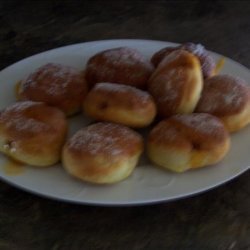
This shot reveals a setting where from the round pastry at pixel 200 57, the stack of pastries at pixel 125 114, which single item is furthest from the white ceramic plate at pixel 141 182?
the round pastry at pixel 200 57

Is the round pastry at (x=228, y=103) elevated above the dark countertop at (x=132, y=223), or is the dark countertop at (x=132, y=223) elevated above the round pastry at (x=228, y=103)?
the round pastry at (x=228, y=103)

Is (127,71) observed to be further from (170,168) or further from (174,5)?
(174,5)

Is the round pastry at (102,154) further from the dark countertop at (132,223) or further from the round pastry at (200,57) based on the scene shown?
the round pastry at (200,57)

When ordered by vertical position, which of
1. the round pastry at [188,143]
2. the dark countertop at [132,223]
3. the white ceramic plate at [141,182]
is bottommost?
the dark countertop at [132,223]

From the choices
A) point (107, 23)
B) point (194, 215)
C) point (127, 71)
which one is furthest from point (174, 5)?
point (194, 215)

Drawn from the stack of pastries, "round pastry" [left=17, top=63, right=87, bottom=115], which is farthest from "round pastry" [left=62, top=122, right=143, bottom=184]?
"round pastry" [left=17, top=63, right=87, bottom=115]

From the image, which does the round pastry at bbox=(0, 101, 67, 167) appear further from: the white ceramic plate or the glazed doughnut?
the glazed doughnut
